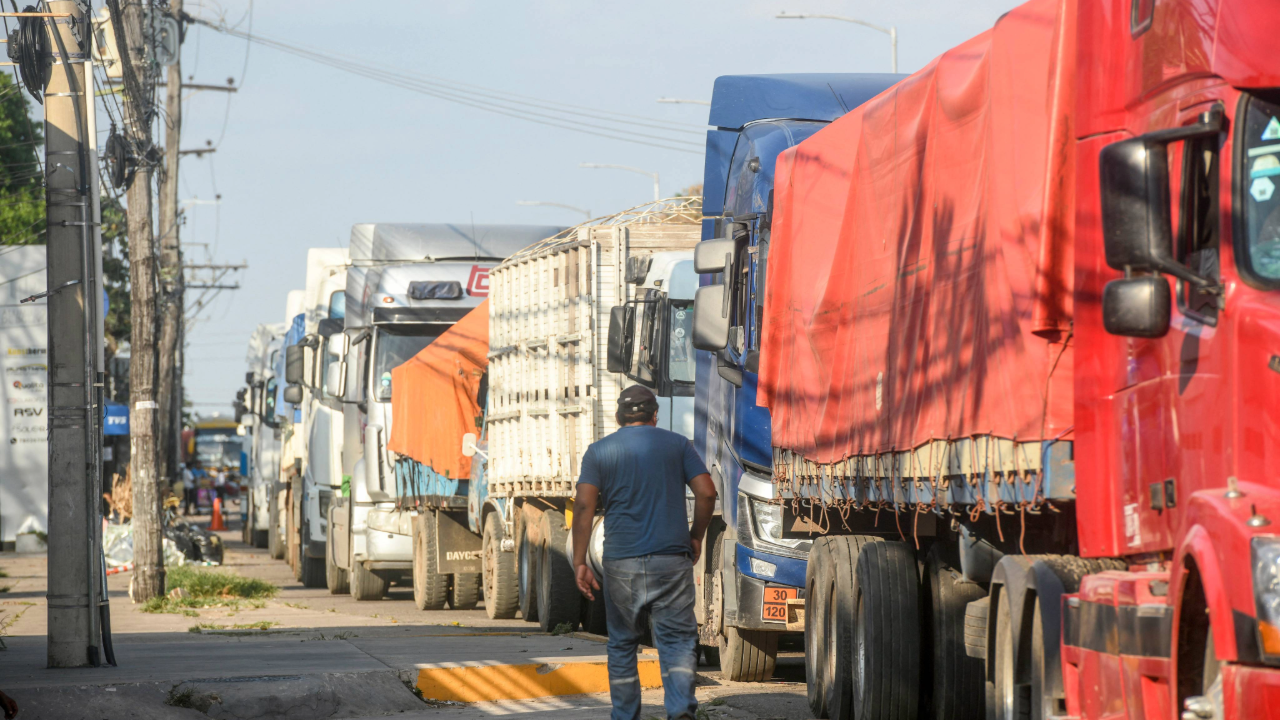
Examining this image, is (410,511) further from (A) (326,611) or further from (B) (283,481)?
(B) (283,481)

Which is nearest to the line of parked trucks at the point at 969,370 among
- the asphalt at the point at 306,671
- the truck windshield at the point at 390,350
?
the asphalt at the point at 306,671

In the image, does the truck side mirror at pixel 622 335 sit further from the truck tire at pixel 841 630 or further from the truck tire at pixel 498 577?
the truck tire at pixel 841 630

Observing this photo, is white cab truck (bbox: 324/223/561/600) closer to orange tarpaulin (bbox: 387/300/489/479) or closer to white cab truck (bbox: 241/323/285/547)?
orange tarpaulin (bbox: 387/300/489/479)

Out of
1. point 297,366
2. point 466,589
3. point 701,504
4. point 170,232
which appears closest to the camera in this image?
point 701,504

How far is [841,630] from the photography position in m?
9.51

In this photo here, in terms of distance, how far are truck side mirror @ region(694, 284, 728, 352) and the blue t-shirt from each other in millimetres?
3042

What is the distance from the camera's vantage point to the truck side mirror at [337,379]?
2122 cm

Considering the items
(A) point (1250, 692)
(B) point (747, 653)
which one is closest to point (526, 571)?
(B) point (747, 653)

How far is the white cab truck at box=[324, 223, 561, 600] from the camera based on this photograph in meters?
20.2

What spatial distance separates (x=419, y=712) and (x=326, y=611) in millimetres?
8873

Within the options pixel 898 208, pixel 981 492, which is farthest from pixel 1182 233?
pixel 898 208

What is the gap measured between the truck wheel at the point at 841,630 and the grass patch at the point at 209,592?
1079 centimetres

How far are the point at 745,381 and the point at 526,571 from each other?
18.8 feet

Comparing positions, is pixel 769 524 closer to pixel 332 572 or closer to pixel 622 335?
pixel 622 335
